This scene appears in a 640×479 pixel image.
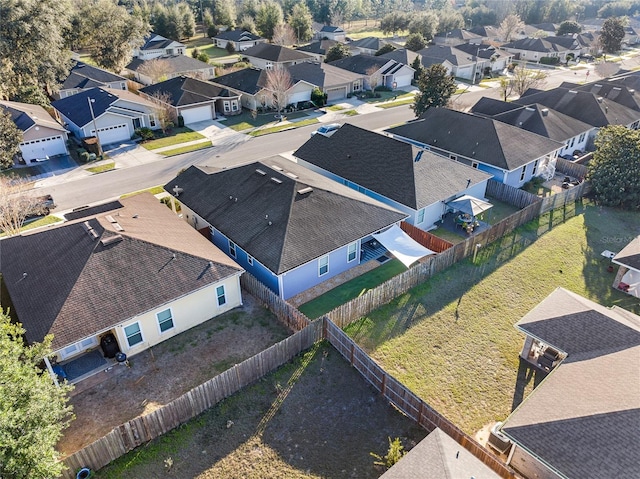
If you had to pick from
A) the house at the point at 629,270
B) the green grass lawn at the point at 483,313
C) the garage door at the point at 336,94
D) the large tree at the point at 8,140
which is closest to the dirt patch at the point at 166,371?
the green grass lawn at the point at 483,313

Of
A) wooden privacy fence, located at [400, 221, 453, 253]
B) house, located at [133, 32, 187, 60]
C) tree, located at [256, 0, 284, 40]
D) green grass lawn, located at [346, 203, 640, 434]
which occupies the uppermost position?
tree, located at [256, 0, 284, 40]

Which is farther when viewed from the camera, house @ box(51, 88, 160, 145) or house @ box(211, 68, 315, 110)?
house @ box(211, 68, 315, 110)

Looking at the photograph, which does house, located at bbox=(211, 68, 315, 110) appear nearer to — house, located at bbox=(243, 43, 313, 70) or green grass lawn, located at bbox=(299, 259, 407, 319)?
house, located at bbox=(243, 43, 313, 70)

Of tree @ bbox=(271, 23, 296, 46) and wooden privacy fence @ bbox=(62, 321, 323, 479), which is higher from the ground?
tree @ bbox=(271, 23, 296, 46)

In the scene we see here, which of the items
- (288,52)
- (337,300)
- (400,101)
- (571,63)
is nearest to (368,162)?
(337,300)

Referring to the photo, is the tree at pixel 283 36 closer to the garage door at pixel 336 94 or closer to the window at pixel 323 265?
the garage door at pixel 336 94

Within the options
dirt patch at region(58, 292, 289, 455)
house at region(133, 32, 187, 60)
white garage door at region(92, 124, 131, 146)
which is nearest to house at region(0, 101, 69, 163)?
white garage door at region(92, 124, 131, 146)

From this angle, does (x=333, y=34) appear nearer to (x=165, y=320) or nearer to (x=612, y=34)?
(x=612, y=34)

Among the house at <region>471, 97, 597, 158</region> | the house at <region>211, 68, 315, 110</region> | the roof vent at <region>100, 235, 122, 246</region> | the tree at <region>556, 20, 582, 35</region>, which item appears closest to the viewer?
the roof vent at <region>100, 235, 122, 246</region>
